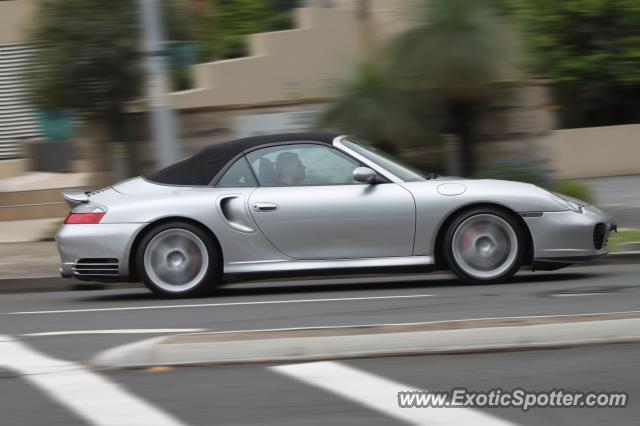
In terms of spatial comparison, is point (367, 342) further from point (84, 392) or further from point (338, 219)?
point (338, 219)

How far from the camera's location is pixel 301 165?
31.2 feet

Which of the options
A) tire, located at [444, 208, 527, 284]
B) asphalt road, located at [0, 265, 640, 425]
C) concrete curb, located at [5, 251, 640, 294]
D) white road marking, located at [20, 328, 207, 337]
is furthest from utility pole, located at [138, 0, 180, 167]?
white road marking, located at [20, 328, 207, 337]

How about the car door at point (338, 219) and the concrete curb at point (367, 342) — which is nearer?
the concrete curb at point (367, 342)

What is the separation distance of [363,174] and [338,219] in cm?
42

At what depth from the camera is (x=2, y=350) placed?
21.9 ft

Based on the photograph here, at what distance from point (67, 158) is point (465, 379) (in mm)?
19193

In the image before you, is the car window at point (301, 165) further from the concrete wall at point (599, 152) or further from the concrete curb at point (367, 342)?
the concrete wall at point (599, 152)

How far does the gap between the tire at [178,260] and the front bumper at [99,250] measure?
128 millimetres

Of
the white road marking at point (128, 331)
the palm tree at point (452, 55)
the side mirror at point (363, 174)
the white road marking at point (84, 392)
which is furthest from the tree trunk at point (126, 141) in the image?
the white road marking at point (84, 392)

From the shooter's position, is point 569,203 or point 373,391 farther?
point 569,203

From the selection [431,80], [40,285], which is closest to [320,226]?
[40,285]

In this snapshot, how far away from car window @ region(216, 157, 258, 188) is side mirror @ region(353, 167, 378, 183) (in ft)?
2.90

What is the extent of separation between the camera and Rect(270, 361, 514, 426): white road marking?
460 cm

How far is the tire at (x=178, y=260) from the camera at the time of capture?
368 inches
